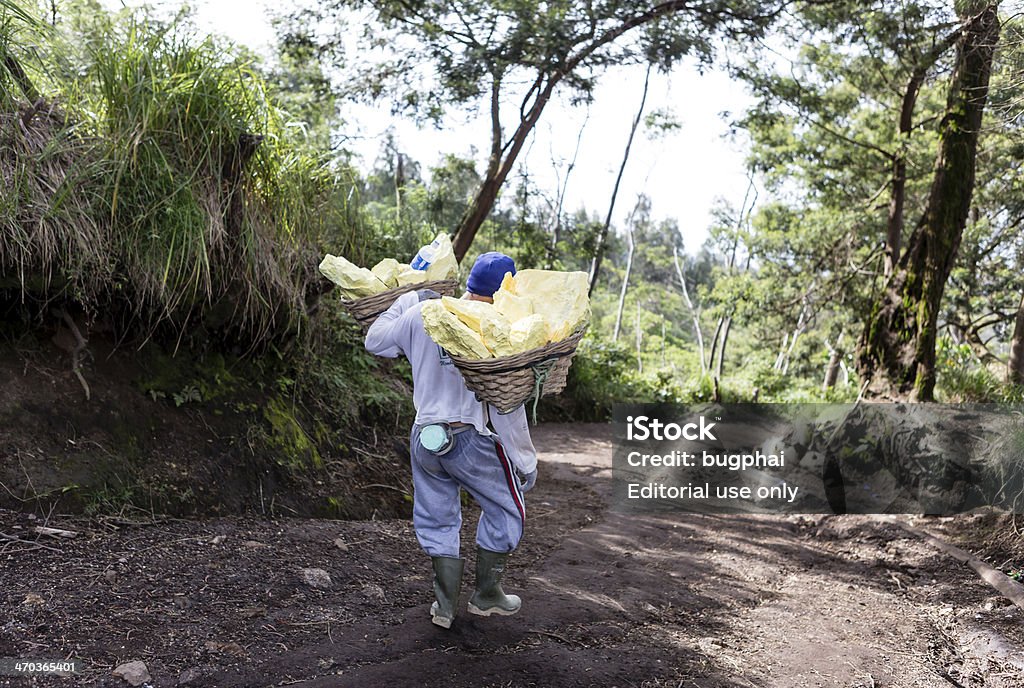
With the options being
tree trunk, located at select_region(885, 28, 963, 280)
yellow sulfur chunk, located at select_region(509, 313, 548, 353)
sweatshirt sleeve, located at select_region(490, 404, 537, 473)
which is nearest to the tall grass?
sweatshirt sleeve, located at select_region(490, 404, 537, 473)

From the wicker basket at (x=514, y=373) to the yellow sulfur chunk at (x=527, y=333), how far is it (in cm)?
2

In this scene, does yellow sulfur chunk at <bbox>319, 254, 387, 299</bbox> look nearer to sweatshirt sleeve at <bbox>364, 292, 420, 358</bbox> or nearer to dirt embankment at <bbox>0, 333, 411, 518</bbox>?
sweatshirt sleeve at <bbox>364, 292, 420, 358</bbox>

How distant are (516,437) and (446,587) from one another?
75 centimetres

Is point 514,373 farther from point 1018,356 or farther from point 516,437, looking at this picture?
point 1018,356

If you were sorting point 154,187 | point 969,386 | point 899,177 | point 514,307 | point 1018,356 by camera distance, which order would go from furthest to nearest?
point 899,177 < point 969,386 < point 1018,356 < point 154,187 < point 514,307

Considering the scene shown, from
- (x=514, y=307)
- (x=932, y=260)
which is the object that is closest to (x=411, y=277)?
(x=514, y=307)

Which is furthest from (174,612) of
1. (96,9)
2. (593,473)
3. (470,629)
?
(593,473)

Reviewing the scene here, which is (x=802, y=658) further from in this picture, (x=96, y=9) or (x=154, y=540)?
(x=96, y=9)

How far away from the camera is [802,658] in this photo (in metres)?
3.83

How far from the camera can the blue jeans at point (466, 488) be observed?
352 cm

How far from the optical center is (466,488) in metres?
3.58

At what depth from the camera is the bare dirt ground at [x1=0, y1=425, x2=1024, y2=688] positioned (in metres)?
3.10

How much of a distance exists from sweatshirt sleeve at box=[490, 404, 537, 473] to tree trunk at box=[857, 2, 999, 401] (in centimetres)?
656

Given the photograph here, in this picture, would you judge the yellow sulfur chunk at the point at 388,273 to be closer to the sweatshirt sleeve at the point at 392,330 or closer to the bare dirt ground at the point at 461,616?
the sweatshirt sleeve at the point at 392,330
